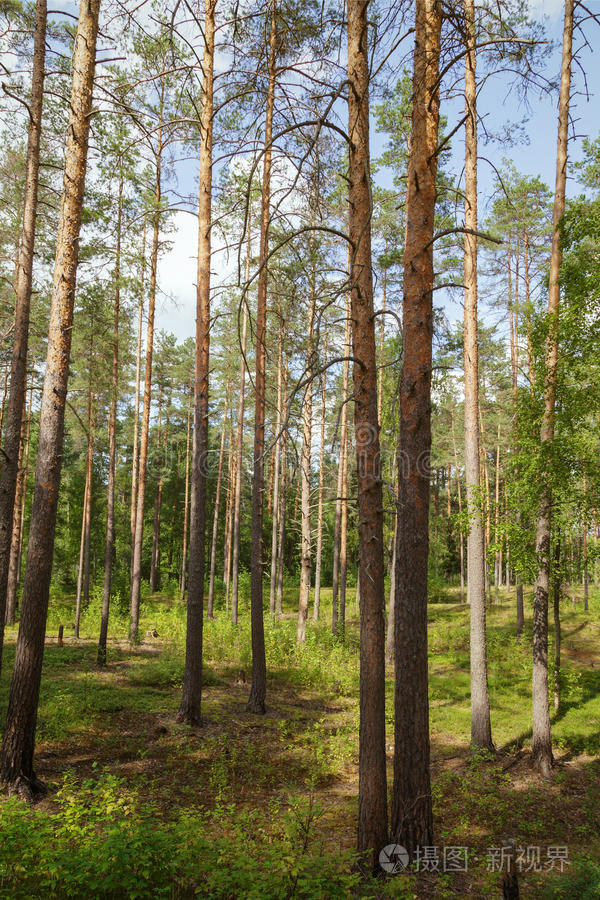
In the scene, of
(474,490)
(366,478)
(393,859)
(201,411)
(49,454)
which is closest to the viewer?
(393,859)

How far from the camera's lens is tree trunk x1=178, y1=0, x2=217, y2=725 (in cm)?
954

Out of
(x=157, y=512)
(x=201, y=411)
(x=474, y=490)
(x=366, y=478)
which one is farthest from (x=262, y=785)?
(x=157, y=512)

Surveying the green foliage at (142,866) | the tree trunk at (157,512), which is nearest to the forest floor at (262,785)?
the green foliage at (142,866)

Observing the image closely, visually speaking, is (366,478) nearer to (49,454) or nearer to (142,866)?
(142,866)

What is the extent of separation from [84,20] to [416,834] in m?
10.5

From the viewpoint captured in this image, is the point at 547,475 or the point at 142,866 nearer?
the point at 142,866

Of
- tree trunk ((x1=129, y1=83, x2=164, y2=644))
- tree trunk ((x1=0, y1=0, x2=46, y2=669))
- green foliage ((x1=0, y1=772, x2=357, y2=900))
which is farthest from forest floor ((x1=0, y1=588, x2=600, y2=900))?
tree trunk ((x1=0, y1=0, x2=46, y2=669))

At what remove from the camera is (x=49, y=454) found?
256 inches

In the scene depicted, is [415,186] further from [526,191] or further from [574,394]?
[526,191]

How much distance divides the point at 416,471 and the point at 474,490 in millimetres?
4683

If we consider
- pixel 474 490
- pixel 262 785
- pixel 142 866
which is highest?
pixel 474 490

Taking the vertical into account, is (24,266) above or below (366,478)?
above

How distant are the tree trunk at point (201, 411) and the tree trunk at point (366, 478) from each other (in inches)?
201

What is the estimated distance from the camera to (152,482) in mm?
35844
